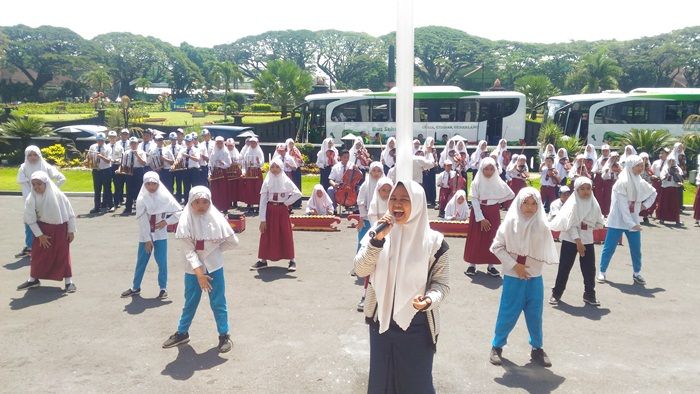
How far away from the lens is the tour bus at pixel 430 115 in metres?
25.6

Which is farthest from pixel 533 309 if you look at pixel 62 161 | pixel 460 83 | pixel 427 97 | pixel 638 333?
pixel 460 83

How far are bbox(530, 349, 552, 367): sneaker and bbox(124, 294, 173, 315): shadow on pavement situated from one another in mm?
4491

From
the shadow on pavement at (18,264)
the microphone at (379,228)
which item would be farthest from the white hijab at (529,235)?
the shadow on pavement at (18,264)

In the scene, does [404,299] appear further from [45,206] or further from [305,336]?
[45,206]

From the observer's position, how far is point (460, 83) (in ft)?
221

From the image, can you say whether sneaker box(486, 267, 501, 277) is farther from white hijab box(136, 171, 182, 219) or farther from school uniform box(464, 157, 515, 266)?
white hijab box(136, 171, 182, 219)

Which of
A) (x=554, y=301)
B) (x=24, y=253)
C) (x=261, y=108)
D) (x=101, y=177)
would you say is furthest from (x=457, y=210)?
(x=261, y=108)

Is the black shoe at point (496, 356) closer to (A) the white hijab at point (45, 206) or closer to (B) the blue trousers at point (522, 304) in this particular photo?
(B) the blue trousers at point (522, 304)

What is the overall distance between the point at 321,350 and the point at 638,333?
3595 mm

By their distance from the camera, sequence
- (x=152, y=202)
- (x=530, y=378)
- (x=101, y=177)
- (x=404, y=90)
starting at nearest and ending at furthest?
(x=404, y=90) → (x=530, y=378) → (x=152, y=202) → (x=101, y=177)

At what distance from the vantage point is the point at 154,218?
765 centimetres

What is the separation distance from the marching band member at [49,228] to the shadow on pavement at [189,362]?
2890mm

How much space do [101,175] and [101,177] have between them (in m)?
0.05

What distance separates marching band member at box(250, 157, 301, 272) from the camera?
909 centimetres
